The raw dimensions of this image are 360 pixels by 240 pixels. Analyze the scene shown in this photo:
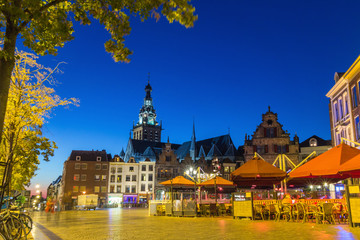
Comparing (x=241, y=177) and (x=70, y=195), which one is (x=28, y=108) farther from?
(x=70, y=195)

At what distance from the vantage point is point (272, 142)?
181 ft

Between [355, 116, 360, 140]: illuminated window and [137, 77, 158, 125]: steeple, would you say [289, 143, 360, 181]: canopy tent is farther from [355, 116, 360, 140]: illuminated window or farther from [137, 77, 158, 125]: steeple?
[137, 77, 158, 125]: steeple

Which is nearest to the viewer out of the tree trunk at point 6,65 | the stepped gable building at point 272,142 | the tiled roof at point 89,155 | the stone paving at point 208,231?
the tree trunk at point 6,65

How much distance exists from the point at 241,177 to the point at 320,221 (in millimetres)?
4647

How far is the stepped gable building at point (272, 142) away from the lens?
180 ft

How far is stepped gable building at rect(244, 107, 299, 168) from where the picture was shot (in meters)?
54.8

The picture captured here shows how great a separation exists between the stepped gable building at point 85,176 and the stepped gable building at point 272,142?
32.5 meters

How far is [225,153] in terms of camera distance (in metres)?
76.9

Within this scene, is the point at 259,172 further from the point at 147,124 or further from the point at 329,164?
the point at 147,124

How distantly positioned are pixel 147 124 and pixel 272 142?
78.8 m

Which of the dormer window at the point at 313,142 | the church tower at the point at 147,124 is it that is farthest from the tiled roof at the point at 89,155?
the church tower at the point at 147,124

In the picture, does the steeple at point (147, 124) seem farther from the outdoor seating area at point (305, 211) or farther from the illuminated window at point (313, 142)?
the outdoor seating area at point (305, 211)

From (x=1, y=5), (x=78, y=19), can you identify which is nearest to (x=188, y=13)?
(x=78, y=19)

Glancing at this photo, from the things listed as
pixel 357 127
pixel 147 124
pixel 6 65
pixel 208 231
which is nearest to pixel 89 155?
pixel 147 124
